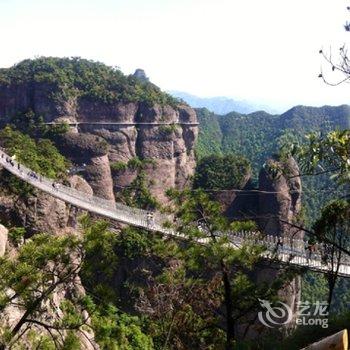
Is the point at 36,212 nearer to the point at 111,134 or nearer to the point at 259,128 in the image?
the point at 111,134

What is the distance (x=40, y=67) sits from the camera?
107 feet

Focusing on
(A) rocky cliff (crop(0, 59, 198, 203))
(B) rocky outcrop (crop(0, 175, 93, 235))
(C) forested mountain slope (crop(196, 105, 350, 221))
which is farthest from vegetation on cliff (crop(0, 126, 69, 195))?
(C) forested mountain slope (crop(196, 105, 350, 221))

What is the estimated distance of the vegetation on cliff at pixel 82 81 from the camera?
2978 cm

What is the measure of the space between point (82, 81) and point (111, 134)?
4.57 m

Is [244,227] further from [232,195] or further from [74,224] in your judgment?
[232,195]

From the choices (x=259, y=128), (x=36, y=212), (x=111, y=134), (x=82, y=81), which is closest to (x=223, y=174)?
→ (x=111, y=134)

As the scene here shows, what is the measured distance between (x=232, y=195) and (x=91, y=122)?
1011cm

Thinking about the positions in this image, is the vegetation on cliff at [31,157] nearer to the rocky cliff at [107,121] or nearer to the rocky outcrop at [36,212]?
the rocky outcrop at [36,212]

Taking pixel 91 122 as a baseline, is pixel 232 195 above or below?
below

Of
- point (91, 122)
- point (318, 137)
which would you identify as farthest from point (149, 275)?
point (318, 137)

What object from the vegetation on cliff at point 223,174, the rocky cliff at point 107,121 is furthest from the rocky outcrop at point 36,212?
the vegetation on cliff at point 223,174

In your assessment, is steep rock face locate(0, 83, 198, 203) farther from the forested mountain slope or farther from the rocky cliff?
the forested mountain slope

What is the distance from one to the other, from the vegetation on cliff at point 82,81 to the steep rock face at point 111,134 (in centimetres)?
32

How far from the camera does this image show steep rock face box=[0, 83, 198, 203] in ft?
86.4
